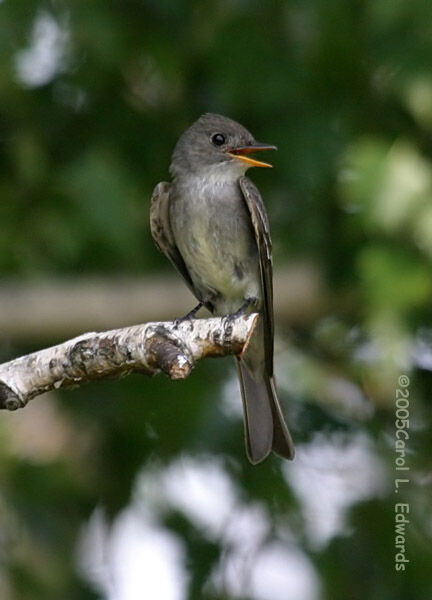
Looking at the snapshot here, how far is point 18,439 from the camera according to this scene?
7.32 m

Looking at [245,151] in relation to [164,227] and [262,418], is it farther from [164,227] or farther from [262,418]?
[262,418]

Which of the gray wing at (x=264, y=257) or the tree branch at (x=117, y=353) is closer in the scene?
the tree branch at (x=117, y=353)

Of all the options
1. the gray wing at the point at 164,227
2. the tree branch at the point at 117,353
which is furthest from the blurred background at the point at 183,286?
the tree branch at the point at 117,353

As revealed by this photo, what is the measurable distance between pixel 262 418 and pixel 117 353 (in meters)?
1.65

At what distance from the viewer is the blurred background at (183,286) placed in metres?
6.11

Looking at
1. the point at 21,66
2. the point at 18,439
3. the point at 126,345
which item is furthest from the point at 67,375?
the point at 18,439

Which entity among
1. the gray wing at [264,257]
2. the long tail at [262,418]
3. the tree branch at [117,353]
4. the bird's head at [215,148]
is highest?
the tree branch at [117,353]

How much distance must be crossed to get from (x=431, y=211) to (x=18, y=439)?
2.86 m

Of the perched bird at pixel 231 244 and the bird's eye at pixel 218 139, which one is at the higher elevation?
the bird's eye at pixel 218 139

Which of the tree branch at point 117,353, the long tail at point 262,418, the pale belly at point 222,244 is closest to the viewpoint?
the tree branch at point 117,353

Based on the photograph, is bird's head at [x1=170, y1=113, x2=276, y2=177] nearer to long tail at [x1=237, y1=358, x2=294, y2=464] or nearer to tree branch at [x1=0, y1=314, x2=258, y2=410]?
long tail at [x1=237, y1=358, x2=294, y2=464]

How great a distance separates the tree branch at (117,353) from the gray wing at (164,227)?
1.77 m

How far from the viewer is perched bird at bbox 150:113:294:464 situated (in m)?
5.52

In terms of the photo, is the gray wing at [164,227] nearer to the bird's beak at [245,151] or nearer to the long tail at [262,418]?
the bird's beak at [245,151]
